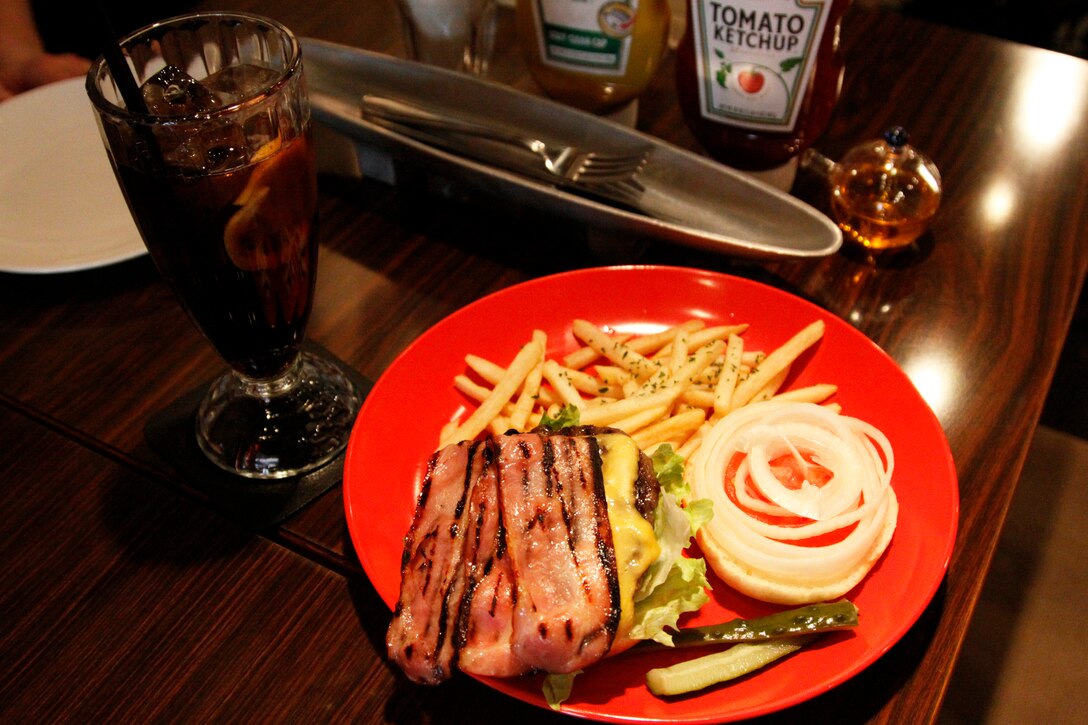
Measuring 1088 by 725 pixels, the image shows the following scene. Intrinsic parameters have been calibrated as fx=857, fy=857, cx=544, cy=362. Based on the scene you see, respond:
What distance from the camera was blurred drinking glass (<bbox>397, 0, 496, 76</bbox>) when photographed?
2090mm

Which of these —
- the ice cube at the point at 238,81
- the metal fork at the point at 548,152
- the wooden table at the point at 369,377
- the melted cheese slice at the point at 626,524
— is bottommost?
the wooden table at the point at 369,377

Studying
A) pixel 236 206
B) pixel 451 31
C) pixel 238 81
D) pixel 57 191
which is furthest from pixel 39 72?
pixel 236 206

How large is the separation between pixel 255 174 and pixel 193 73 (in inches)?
11.0

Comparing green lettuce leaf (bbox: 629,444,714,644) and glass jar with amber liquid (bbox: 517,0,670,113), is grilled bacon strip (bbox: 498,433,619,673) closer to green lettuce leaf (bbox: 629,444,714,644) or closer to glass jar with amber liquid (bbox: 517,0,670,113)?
green lettuce leaf (bbox: 629,444,714,644)

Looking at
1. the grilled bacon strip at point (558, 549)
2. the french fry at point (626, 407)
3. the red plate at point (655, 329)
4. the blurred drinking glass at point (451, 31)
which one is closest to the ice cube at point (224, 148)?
the red plate at point (655, 329)

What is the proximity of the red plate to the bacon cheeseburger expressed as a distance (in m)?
0.08

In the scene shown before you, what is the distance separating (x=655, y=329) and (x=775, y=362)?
0.27 meters

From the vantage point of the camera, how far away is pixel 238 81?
50.5 inches

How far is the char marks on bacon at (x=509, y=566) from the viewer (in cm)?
98

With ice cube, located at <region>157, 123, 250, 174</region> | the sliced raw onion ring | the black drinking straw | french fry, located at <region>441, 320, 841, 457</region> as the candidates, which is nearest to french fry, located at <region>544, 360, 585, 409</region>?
french fry, located at <region>441, 320, 841, 457</region>

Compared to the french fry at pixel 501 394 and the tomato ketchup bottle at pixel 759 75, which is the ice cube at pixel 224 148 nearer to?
the french fry at pixel 501 394

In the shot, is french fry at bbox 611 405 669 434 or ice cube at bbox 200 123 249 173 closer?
ice cube at bbox 200 123 249 173

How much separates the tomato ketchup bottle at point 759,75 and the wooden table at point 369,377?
0.26 m

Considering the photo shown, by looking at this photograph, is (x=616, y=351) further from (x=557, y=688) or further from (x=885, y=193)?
(x=885, y=193)
